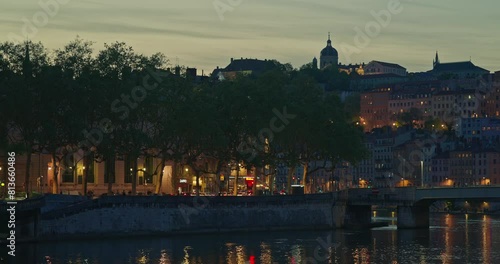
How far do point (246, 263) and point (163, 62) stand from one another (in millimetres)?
39368

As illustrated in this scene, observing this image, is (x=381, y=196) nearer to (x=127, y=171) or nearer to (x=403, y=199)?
(x=403, y=199)

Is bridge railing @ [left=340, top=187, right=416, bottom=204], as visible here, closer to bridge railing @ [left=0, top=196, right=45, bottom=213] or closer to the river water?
the river water

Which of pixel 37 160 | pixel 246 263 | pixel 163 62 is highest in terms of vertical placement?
pixel 163 62

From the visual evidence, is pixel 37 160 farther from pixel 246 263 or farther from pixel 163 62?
pixel 246 263

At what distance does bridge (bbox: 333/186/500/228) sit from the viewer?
128038 millimetres

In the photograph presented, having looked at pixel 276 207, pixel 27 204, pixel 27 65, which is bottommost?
pixel 276 207

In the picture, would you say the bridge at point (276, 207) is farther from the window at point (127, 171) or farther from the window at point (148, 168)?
the window at point (148, 168)

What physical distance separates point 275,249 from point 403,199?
1448 inches

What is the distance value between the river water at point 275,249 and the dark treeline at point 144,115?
1198 cm

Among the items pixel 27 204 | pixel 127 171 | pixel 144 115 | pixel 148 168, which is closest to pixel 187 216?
pixel 144 115

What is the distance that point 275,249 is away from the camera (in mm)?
96812

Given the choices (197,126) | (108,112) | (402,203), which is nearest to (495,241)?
(402,203)

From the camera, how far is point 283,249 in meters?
96.9

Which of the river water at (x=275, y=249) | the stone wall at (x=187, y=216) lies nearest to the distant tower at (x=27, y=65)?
the stone wall at (x=187, y=216)
